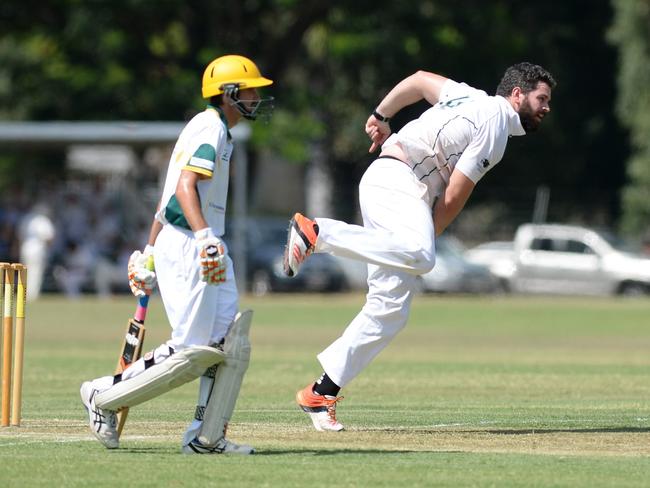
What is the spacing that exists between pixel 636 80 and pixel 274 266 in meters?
12.2

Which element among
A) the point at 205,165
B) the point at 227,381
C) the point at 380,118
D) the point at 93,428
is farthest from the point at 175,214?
the point at 380,118

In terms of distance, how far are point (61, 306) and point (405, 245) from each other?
1984 centimetres

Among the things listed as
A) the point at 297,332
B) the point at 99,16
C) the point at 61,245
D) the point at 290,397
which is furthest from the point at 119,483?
the point at 99,16

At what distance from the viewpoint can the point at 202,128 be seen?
7375 millimetres

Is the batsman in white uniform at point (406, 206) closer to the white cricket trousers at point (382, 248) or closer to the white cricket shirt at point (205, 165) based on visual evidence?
the white cricket trousers at point (382, 248)

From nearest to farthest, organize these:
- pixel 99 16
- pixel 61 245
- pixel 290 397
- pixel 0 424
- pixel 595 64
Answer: pixel 0 424 < pixel 290 397 < pixel 61 245 < pixel 99 16 < pixel 595 64

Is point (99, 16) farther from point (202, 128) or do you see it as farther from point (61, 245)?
point (202, 128)

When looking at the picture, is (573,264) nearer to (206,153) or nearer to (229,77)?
(229,77)

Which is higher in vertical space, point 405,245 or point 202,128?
point 202,128

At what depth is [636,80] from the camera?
127ft

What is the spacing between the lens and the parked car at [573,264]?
106 feet

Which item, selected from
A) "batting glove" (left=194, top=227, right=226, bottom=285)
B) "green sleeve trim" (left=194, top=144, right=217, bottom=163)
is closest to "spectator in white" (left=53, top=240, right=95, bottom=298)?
"green sleeve trim" (left=194, top=144, right=217, bottom=163)

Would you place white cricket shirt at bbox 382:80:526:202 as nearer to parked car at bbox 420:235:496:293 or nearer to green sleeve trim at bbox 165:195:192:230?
green sleeve trim at bbox 165:195:192:230

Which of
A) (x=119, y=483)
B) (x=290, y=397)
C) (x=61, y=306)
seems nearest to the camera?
(x=119, y=483)
